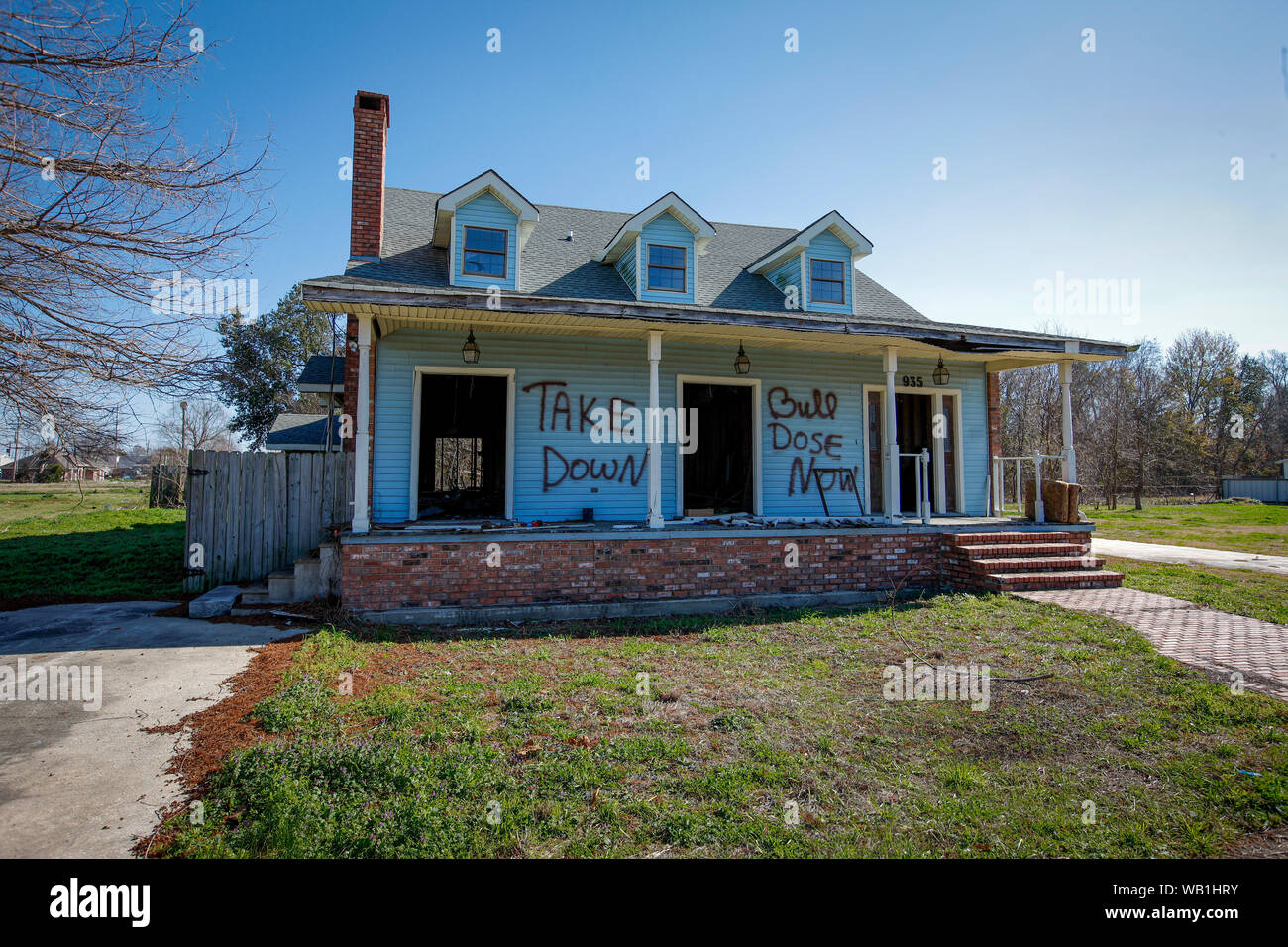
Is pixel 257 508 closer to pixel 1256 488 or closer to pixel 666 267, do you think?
pixel 666 267

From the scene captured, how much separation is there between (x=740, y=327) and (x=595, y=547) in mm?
3572

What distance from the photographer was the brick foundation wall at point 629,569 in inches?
279

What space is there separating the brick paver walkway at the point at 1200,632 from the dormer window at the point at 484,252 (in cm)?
884

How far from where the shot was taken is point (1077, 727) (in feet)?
13.7

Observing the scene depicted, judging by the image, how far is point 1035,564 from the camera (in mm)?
8742

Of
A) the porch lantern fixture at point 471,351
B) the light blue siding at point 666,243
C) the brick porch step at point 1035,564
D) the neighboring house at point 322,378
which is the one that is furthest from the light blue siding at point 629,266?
the neighboring house at point 322,378

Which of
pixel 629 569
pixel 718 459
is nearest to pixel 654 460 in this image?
pixel 629 569

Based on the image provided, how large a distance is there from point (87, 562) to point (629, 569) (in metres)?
9.24

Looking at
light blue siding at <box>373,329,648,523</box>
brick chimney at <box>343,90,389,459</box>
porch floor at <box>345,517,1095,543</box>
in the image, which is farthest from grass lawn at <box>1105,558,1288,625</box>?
brick chimney at <box>343,90,389,459</box>

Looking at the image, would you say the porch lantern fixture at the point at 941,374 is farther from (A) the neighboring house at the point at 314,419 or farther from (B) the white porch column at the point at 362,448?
(A) the neighboring house at the point at 314,419

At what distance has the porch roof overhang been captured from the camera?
287 inches

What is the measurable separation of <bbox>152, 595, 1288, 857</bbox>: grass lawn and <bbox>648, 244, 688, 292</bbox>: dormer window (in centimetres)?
662
